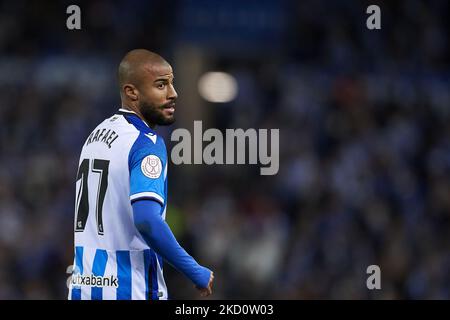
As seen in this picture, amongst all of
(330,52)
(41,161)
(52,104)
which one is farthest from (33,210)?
(330,52)

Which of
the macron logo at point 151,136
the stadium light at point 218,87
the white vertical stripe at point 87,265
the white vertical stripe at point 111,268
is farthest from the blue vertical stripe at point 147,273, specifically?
the stadium light at point 218,87

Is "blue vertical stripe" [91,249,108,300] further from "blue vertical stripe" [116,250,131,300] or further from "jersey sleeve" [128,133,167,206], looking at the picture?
"jersey sleeve" [128,133,167,206]

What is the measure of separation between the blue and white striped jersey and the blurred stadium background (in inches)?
210

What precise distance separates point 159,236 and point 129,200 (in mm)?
338

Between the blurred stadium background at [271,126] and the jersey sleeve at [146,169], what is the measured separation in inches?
216

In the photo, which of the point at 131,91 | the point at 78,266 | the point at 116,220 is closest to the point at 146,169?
the point at 116,220

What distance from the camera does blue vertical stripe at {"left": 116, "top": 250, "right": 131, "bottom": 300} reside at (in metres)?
5.39

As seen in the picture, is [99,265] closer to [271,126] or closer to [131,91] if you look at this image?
Answer: [131,91]

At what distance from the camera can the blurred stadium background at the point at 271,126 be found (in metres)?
12.1

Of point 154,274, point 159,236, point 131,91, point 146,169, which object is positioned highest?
point 131,91

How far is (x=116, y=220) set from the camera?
5.36 meters
